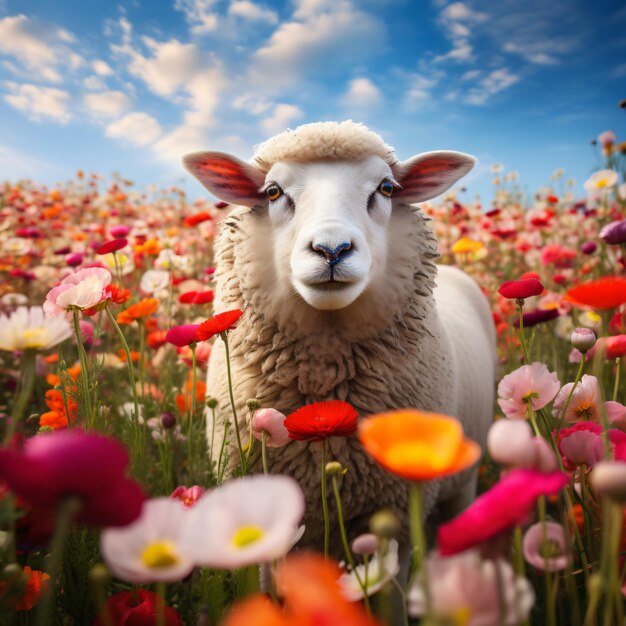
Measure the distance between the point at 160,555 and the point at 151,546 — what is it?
0.02 metres

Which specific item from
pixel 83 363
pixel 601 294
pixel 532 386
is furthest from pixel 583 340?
pixel 83 363

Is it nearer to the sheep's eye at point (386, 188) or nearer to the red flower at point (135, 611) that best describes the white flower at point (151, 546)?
the red flower at point (135, 611)

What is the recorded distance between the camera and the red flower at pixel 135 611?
843 mm

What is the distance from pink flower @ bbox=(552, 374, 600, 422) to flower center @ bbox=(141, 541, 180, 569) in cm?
90

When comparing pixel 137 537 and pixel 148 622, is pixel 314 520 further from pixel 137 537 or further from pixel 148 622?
pixel 137 537

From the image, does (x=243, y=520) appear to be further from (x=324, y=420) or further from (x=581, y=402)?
(x=581, y=402)

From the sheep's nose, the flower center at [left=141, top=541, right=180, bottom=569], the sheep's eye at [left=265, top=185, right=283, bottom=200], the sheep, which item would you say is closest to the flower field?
the flower center at [left=141, top=541, right=180, bottom=569]

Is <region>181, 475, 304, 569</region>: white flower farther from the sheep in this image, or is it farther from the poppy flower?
the sheep

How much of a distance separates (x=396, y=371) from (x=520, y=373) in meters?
0.76

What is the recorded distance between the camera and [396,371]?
1.68m

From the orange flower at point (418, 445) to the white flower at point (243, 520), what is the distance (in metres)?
0.10

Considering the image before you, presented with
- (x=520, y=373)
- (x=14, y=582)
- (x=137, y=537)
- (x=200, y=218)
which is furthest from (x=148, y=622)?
(x=200, y=218)

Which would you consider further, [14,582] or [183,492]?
[183,492]

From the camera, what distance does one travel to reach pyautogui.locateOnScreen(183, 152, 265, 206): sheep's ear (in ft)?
5.73
